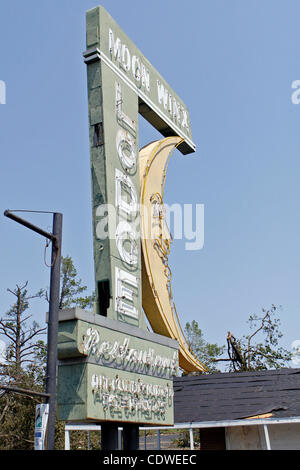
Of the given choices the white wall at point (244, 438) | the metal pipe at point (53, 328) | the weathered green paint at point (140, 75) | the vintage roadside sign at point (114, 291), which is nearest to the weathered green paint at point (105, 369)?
the vintage roadside sign at point (114, 291)

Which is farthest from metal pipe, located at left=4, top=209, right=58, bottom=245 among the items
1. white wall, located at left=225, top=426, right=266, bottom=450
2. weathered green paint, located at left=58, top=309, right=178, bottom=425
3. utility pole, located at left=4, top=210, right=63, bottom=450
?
white wall, located at left=225, top=426, right=266, bottom=450

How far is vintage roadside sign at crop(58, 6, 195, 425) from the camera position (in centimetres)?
924

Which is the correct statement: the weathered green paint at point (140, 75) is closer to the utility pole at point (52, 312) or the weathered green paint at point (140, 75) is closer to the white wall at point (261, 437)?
the utility pole at point (52, 312)

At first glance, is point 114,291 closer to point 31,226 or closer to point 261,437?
point 31,226

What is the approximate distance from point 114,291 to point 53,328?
246cm

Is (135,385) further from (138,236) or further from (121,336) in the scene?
(138,236)

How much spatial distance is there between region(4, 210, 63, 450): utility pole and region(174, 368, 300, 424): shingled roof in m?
7.86

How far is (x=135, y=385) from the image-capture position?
34.7ft

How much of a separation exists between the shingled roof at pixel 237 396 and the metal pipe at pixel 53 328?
25.8ft

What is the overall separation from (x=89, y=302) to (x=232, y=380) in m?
24.9

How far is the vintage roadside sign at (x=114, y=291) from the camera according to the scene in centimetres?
924

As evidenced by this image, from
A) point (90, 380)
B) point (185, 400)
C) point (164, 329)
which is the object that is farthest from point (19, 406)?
point (90, 380)

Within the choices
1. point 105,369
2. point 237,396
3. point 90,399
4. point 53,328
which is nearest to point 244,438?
point 237,396
